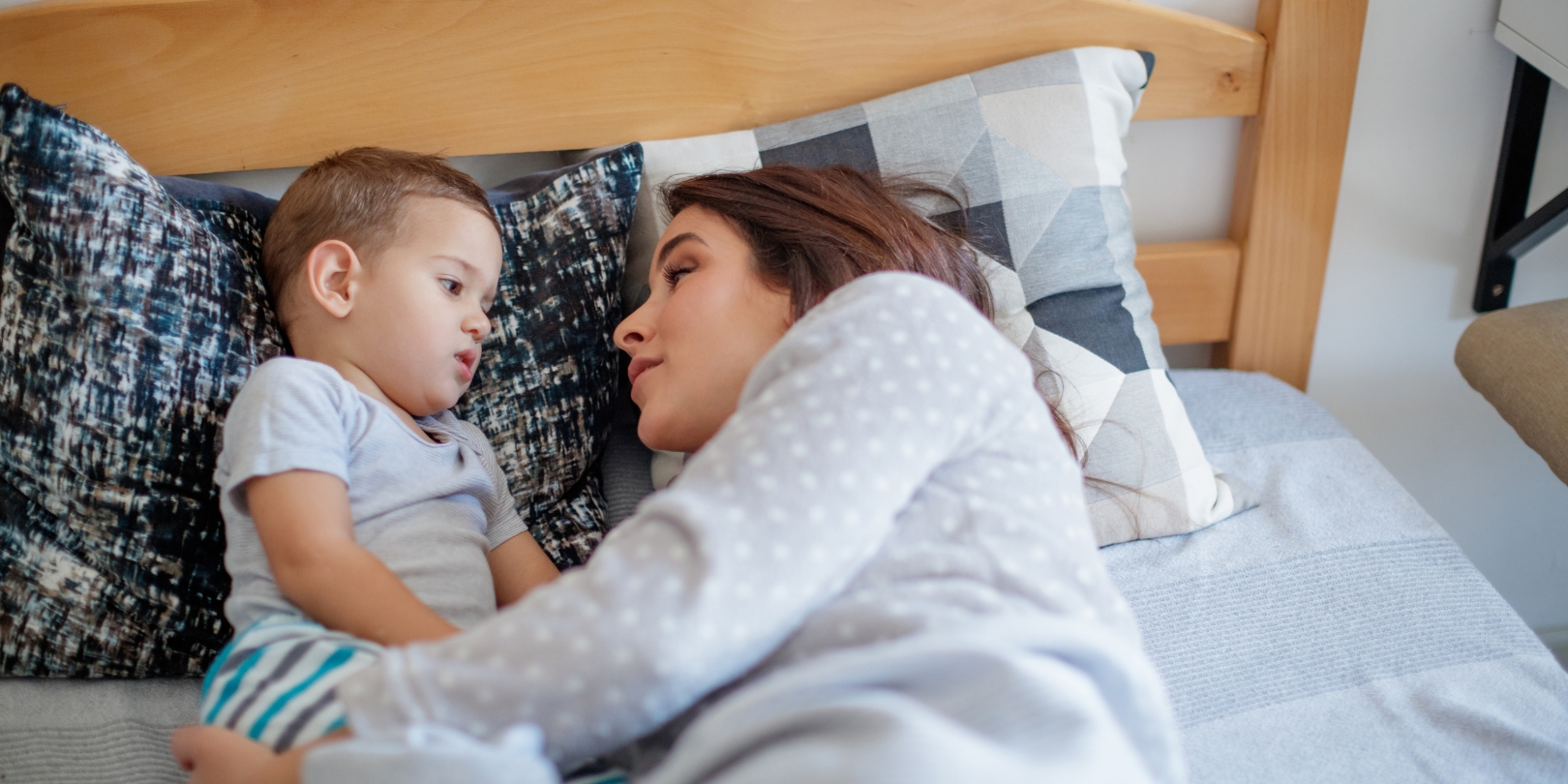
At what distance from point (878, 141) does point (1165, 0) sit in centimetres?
53

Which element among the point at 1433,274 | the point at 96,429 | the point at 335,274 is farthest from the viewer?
the point at 1433,274

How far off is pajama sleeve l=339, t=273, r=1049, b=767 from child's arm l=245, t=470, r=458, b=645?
0.54ft

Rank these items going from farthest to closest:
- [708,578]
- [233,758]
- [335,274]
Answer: [335,274], [233,758], [708,578]

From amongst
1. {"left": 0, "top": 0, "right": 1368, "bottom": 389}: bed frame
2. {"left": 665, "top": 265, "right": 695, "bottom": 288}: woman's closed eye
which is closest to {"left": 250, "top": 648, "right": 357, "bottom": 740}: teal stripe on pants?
{"left": 665, "top": 265, "right": 695, "bottom": 288}: woman's closed eye

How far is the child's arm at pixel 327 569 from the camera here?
0.76 m

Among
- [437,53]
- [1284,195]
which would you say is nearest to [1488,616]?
[1284,195]

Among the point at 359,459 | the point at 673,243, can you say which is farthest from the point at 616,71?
the point at 359,459

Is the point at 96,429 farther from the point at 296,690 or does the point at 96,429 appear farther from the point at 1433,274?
the point at 1433,274

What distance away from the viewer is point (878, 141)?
1.17 meters

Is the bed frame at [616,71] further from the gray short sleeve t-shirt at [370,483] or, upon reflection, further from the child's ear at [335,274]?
the gray short sleeve t-shirt at [370,483]

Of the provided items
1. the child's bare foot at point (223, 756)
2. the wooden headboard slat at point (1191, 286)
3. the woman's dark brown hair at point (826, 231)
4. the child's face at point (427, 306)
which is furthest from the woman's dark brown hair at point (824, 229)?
the child's bare foot at point (223, 756)

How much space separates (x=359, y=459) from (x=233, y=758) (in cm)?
28

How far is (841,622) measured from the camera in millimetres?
609

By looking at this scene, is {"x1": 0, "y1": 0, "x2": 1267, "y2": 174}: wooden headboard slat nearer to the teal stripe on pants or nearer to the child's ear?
the child's ear
